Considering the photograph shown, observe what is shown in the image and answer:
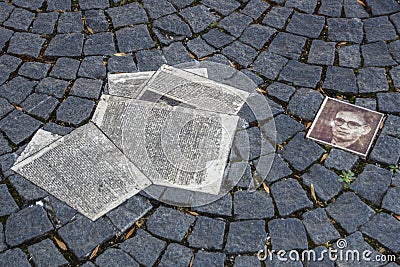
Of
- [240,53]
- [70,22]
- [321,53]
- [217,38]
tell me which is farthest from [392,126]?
[70,22]

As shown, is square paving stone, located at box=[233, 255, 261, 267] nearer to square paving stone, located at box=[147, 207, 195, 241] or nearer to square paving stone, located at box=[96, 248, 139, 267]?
square paving stone, located at box=[147, 207, 195, 241]

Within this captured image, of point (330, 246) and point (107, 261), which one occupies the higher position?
point (330, 246)

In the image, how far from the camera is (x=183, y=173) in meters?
3.71

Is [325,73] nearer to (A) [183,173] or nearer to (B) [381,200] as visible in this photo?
(B) [381,200]

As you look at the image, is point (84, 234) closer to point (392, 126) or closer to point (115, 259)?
point (115, 259)

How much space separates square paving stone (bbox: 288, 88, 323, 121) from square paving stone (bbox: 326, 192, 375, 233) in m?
0.71

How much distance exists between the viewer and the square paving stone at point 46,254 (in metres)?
3.31

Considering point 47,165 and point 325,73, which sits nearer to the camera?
point 47,165

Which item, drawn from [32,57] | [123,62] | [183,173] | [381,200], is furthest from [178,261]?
[32,57]

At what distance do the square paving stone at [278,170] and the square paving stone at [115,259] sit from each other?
1065 mm

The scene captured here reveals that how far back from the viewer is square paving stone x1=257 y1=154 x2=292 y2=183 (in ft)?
12.1

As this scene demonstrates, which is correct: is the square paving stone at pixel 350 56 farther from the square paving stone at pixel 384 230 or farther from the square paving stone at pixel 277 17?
the square paving stone at pixel 384 230

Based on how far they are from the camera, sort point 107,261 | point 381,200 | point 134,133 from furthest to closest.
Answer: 1. point 134,133
2. point 381,200
3. point 107,261

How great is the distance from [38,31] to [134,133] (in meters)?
1.44
